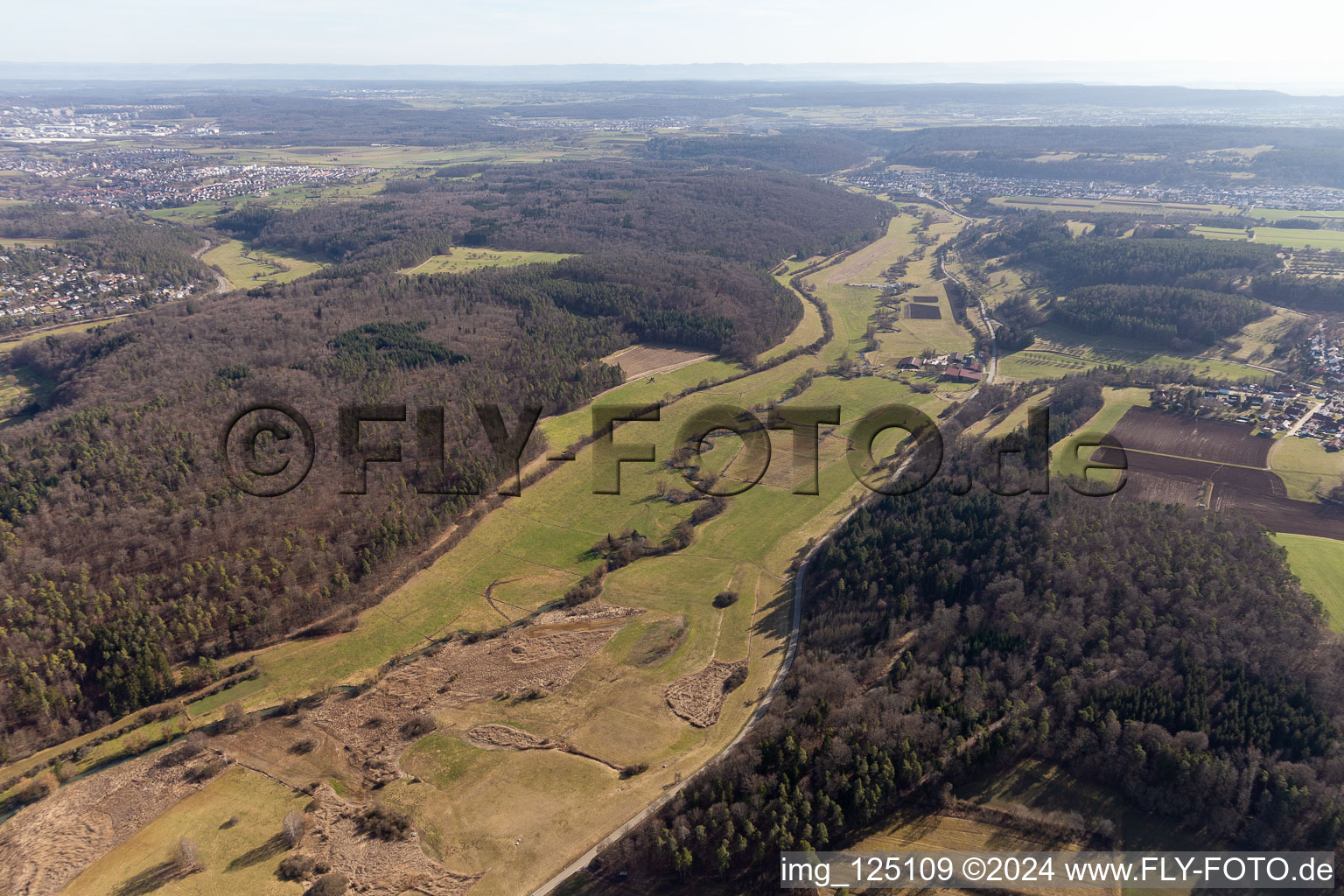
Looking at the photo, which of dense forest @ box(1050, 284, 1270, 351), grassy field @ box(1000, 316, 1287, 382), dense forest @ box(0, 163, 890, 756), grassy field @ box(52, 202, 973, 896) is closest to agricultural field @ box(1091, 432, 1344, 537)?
grassy field @ box(1000, 316, 1287, 382)

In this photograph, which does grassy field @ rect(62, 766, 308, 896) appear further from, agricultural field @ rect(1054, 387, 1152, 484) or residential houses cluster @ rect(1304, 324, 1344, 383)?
residential houses cluster @ rect(1304, 324, 1344, 383)

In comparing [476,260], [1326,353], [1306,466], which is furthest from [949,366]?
[476,260]

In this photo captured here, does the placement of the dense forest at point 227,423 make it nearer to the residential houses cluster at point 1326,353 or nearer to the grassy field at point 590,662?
the grassy field at point 590,662

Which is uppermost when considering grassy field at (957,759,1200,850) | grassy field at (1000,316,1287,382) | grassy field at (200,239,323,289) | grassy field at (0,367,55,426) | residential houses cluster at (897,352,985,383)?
grassy field at (200,239,323,289)

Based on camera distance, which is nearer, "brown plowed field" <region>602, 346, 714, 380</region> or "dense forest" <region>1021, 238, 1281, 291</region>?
"brown plowed field" <region>602, 346, 714, 380</region>

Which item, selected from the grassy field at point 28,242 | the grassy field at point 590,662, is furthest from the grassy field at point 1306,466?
the grassy field at point 28,242
